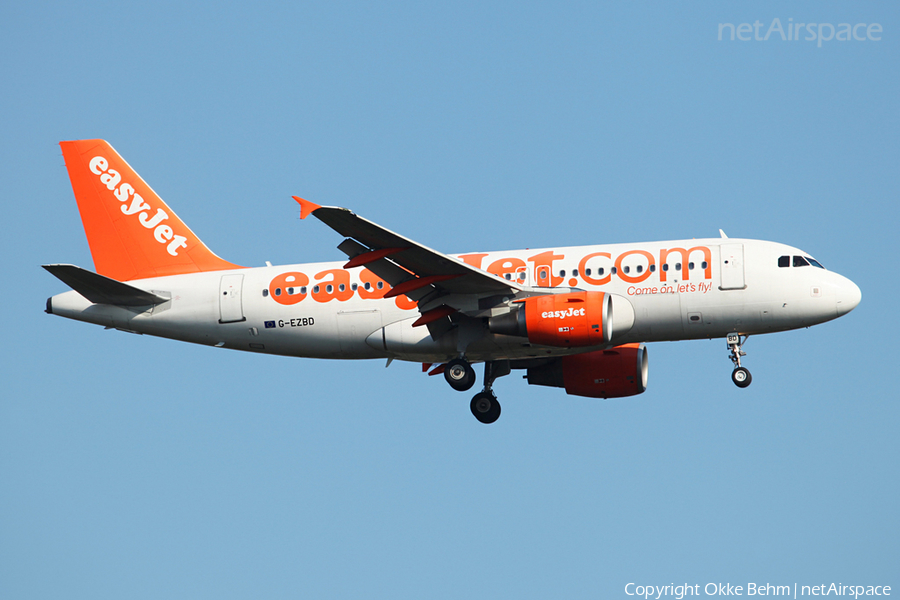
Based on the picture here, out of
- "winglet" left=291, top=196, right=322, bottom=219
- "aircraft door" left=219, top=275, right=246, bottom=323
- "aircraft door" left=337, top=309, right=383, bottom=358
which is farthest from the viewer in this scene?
"aircraft door" left=219, top=275, right=246, bottom=323

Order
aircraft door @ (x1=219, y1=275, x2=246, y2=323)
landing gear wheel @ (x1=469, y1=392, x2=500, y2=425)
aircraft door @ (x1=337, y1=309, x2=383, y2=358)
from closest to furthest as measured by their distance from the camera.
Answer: aircraft door @ (x1=337, y1=309, x2=383, y2=358) → aircraft door @ (x1=219, y1=275, x2=246, y2=323) → landing gear wheel @ (x1=469, y1=392, x2=500, y2=425)

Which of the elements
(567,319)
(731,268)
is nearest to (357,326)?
(567,319)

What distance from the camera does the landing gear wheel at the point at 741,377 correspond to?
107 feet

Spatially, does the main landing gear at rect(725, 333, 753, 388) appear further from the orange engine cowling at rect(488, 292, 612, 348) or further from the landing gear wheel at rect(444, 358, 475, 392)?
the landing gear wheel at rect(444, 358, 475, 392)

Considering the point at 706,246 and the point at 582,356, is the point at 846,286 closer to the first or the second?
the point at 706,246

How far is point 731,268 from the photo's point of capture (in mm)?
31875

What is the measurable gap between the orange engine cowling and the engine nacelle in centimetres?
541

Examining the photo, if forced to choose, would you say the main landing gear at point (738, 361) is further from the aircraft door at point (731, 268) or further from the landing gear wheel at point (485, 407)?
the landing gear wheel at point (485, 407)

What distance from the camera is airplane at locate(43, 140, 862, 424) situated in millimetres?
31297

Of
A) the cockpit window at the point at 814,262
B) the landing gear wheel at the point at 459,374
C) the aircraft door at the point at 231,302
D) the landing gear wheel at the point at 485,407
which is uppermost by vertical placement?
the cockpit window at the point at 814,262

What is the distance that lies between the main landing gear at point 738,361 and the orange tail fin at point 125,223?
56.6 ft

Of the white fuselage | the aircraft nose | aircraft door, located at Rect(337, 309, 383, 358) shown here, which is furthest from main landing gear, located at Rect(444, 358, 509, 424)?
the aircraft nose

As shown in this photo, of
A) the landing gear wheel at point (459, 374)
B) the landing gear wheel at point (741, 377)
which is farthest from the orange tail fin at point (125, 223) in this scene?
the landing gear wheel at point (741, 377)

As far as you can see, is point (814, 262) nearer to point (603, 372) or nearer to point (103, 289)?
point (603, 372)
